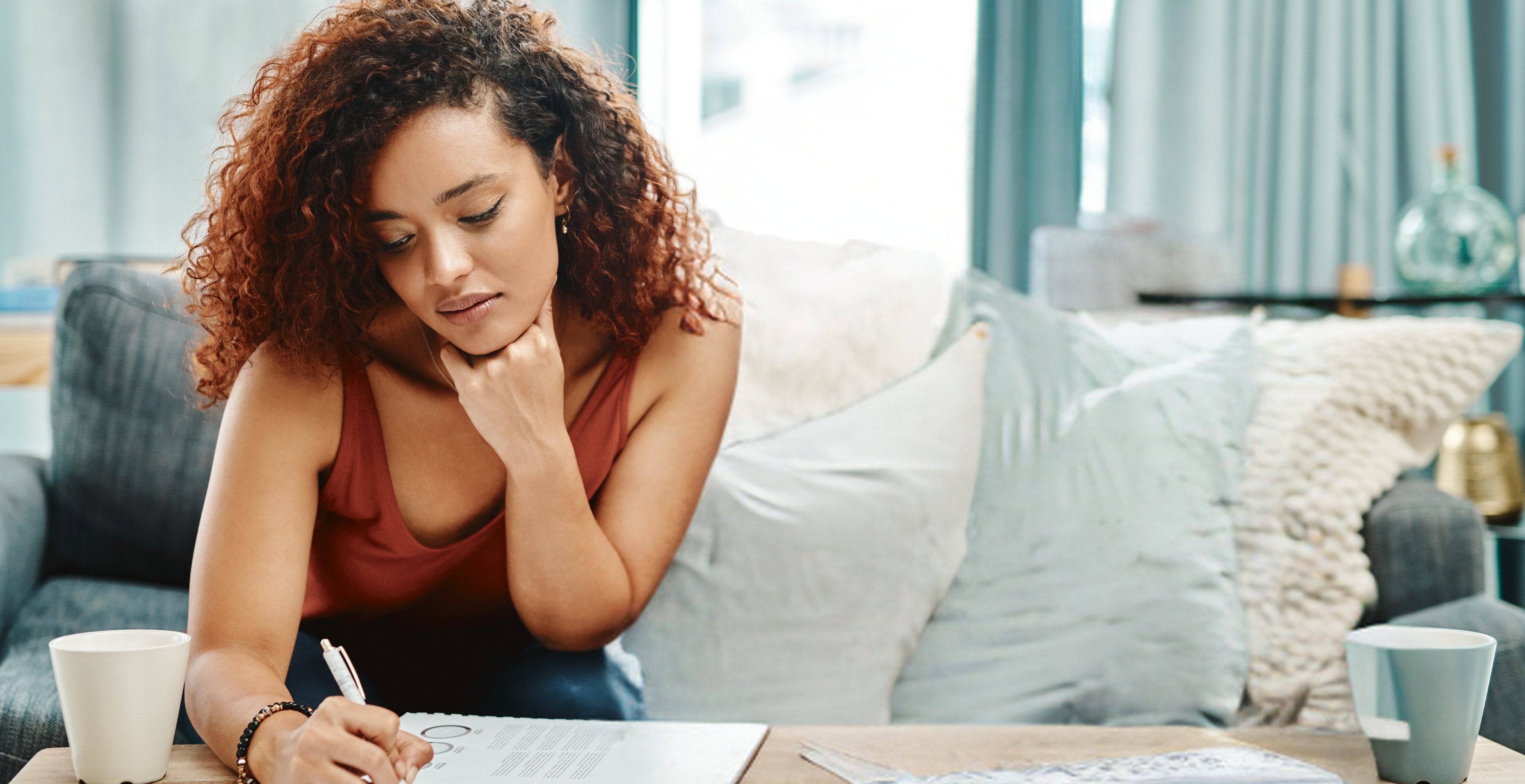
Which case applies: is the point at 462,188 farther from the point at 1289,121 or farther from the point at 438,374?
the point at 1289,121

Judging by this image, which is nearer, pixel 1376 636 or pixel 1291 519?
pixel 1376 636

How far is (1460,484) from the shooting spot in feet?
6.61

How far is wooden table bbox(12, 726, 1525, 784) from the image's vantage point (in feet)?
2.32

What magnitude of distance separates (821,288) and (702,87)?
7.62 feet

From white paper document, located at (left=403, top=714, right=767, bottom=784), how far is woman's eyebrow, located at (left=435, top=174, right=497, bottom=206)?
349 mm

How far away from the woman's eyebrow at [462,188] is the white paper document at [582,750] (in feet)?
1.15

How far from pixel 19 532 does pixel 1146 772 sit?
39.3 inches

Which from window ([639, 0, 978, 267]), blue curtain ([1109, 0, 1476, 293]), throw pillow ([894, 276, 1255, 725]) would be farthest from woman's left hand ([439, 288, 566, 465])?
blue curtain ([1109, 0, 1476, 293])

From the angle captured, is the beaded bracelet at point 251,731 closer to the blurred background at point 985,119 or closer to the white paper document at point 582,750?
the white paper document at point 582,750

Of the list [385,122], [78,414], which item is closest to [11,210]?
[78,414]

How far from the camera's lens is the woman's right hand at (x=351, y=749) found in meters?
0.62

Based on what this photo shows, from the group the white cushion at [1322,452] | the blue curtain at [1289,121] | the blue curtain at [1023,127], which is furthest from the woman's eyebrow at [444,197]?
the blue curtain at [1289,121]

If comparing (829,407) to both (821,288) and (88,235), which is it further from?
(88,235)

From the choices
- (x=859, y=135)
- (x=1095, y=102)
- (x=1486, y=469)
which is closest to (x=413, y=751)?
(x=1486, y=469)
